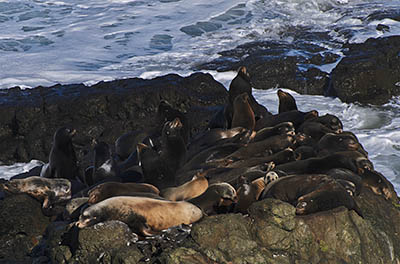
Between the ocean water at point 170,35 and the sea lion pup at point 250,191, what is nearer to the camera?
the sea lion pup at point 250,191

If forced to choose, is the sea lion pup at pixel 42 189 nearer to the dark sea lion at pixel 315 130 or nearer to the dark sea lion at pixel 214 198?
the dark sea lion at pixel 214 198

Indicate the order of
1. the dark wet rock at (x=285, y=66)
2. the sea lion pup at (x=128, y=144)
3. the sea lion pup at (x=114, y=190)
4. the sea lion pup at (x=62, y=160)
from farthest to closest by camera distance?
the dark wet rock at (x=285, y=66) → the sea lion pup at (x=128, y=144) → the sea lion pup at (x=62, y=160) → the sea lion pup at (x=114, y=190)

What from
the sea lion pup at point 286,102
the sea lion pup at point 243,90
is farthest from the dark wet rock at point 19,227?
the sea lion pup at point 286,102

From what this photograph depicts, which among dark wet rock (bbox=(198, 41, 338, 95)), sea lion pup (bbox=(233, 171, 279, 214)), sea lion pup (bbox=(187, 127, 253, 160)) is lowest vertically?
dark wet rock (bbox=(198, 41, 338, 95))

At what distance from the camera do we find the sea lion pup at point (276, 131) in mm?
7348

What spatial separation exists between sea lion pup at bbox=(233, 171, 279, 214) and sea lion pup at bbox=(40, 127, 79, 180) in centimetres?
305

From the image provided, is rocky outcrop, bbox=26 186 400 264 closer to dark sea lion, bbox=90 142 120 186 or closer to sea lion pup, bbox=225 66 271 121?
dark sea lion, bbox=90 142 120 186

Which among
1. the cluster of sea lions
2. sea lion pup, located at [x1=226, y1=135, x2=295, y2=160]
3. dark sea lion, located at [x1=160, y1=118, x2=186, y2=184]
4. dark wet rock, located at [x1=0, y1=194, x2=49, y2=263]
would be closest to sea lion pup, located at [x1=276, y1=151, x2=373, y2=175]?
the cluster of sea lions

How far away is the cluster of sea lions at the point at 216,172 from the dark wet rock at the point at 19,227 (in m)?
0.17

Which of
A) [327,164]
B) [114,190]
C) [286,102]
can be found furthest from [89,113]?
[327,164]

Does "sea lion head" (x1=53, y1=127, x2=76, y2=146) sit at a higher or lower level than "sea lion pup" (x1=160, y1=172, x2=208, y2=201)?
lower

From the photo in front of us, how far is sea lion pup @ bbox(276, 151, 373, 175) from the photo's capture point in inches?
239

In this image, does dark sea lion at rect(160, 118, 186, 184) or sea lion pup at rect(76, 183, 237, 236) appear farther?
dark sea lion at rect(160, 118, 186, 184)

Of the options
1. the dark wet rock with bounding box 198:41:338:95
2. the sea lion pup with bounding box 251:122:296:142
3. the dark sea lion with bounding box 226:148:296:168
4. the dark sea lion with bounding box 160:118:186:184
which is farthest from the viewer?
the dark wet rock with bounding box 198:41:338:95
